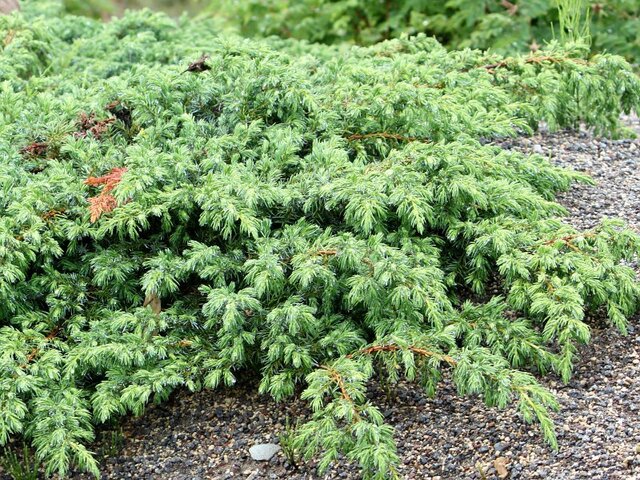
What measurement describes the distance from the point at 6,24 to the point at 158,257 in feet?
8.16

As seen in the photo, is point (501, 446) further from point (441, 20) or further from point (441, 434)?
point (441, 20)

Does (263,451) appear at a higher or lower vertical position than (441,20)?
lower

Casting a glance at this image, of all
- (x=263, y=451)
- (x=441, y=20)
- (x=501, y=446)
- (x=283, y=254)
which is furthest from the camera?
(x=441, y=20)

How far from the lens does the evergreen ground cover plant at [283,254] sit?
2971mm

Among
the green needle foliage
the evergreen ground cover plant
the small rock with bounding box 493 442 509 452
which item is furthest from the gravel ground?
the green needle foliage

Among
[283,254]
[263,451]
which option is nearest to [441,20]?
[283,254]

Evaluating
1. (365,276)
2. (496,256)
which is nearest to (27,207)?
(365,276)

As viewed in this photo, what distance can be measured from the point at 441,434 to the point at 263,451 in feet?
1.99

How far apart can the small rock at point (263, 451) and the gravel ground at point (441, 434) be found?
0.02 meters

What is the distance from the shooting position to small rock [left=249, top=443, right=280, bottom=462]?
3.05 meters

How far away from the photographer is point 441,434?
9.92ft

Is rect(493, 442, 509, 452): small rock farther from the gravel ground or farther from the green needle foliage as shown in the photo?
the green needle foliage

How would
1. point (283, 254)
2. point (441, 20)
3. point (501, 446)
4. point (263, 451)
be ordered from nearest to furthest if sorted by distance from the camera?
point (501, 446), point (263, 451), point (283, 254), point (441, 20)

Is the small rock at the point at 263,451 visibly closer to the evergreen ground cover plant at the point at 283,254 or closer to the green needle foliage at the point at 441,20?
the evergreen ground cover plant at the point at 283,254
